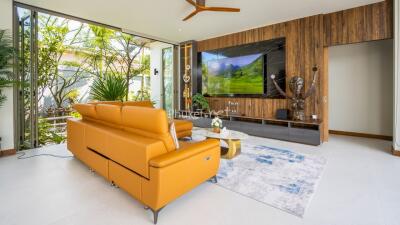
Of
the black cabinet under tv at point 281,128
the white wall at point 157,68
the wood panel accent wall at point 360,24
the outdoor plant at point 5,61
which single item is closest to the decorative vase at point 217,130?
the black cabinet under tv at point 281,128

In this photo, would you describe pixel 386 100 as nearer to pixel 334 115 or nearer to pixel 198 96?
pixel 334 115

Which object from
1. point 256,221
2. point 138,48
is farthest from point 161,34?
point 256,221

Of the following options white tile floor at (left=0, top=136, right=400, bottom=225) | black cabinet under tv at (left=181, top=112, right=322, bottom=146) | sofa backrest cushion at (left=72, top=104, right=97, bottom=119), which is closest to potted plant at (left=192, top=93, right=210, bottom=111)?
black cabinet under tv at (left=181, top=112, right=322, bottom=146)

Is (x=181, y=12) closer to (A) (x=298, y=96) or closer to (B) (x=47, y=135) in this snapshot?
(A) (x=298, y=96)

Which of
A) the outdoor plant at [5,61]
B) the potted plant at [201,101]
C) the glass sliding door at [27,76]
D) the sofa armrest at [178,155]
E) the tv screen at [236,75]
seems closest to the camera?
the sofa armrest at [178,155]

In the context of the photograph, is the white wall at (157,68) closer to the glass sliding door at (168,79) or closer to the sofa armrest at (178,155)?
the glass sliding door at (168,79)

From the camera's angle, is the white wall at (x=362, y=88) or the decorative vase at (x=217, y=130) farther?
the white wall at (x=362, y=88)

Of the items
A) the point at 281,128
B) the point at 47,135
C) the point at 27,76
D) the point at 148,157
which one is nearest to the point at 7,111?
the point at 27,76

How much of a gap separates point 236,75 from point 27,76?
4.81 metres

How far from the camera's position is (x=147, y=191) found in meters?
1.72

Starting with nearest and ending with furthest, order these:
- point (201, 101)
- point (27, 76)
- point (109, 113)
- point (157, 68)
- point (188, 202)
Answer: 1. point (188, 202)
2. point (109, 113)
3. point (27, 76)
4. point (201, 101)
5. point (157, 68)

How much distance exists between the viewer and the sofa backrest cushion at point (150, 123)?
1.81 m

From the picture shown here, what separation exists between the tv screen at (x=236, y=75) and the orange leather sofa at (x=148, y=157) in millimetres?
3552

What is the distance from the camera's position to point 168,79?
24.0 ft
